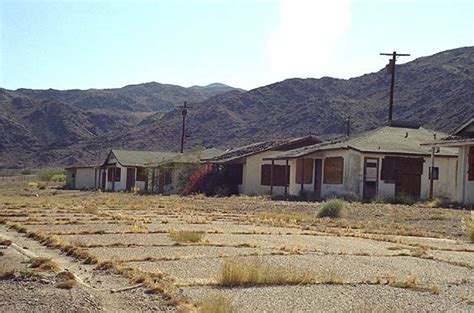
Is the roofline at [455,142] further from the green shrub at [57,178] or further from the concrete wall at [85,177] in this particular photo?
the green shrub at [57,178]

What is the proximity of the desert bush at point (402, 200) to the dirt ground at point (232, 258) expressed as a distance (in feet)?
38.8

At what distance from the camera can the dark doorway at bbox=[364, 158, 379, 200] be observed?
1586 inches

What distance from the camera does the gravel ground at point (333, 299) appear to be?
9375mm

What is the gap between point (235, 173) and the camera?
54.4 meters

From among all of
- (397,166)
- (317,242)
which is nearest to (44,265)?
(317,242)

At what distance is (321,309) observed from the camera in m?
9.36

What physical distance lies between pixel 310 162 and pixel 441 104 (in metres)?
59.2

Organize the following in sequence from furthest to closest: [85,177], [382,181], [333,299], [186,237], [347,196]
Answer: [85,177] → [382,181] → [347,196] → [186,237] → [333,299]

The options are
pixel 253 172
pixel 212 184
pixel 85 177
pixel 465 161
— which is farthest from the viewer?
pixel 85 177

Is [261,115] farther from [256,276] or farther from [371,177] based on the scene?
[256,276]

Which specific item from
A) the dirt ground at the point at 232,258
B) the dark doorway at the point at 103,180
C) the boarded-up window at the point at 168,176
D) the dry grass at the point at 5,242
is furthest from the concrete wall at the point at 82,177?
the dry grass at the point at 5,242

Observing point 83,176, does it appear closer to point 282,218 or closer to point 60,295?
point 282,218

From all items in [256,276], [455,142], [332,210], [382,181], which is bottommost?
[256,276]

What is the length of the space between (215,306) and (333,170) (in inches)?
1370
